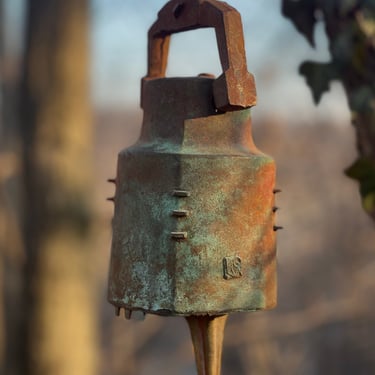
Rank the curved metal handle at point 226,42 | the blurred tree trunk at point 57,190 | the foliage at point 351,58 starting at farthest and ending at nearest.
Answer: the blurred tree trunk at point 57,190, the foliage at point 351,58, the curved metal handle at point 226,42

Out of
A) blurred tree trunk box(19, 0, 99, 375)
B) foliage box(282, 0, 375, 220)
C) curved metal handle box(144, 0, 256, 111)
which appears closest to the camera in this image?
curved metal handle box(144, 0, 256, 111)

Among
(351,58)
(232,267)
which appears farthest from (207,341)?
(351,58)

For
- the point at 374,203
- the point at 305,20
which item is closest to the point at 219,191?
the point at 374,203

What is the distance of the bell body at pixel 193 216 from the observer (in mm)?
961

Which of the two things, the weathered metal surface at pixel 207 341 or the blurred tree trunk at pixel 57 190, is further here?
the blurred tree trunk at pixel 57 190

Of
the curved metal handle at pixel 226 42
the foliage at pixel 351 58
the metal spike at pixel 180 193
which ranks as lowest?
the metal spike at pixel 180 193

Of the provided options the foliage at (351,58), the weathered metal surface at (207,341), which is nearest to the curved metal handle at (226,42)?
the weathered metal surface at (207,341)

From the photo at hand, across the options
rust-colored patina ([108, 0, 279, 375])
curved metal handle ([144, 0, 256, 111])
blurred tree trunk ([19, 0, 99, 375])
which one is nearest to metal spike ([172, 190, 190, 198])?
rust-colored patina ([108, 0, 279, 375])

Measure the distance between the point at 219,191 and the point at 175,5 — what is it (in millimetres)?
272

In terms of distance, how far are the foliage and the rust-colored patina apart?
50cm

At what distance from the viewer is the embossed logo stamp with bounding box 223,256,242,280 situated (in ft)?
3.20

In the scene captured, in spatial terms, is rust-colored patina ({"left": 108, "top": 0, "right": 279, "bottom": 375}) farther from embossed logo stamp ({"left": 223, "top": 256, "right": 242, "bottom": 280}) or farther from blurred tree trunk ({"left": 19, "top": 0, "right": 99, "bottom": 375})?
blurred tree trunk ({"left": 19, "top": 0, "right": 99, "bottom": 375})

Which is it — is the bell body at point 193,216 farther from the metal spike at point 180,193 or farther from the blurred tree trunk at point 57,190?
the blurred tree trunk at point 57,190

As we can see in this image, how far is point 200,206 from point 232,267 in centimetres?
9
